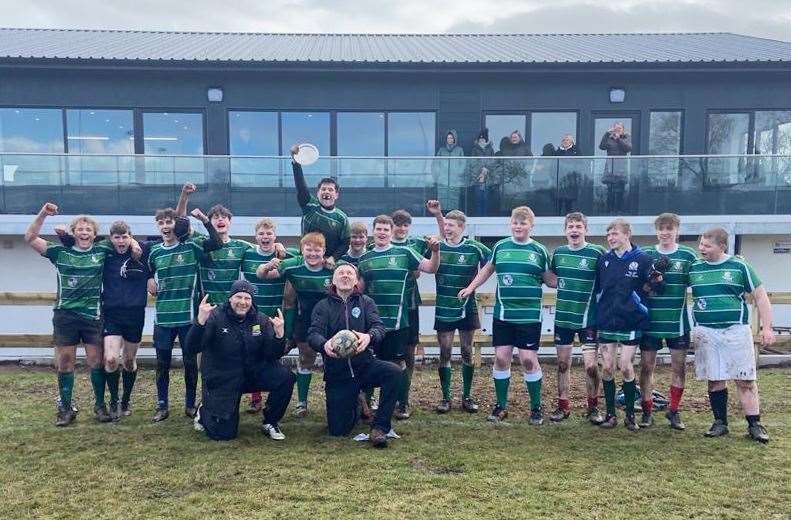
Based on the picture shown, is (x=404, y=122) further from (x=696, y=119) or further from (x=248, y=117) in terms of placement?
(x=696, y=119)

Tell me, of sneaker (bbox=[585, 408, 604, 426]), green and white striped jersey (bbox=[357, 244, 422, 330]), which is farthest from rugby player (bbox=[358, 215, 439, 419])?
sneaker (bbox=[585, 408, 604, 426])

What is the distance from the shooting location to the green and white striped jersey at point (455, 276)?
18.1ft

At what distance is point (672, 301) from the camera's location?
502 centimetres

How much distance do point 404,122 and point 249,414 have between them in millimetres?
8232

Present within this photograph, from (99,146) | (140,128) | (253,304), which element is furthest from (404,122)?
(253,304)

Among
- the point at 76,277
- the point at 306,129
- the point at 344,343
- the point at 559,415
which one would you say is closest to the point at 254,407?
the point at 344,343

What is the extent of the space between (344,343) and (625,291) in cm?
237

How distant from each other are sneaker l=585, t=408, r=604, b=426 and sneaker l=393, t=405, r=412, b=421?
164 cm

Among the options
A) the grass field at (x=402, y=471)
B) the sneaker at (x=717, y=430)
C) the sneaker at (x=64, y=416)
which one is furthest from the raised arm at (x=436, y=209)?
the sneaker at (x=64, y=416)

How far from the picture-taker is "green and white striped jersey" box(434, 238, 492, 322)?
217 inches

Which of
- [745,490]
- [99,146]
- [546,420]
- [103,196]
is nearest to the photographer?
[745,490]

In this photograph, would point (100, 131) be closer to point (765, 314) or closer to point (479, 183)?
point (479, 183)

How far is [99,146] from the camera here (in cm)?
1198

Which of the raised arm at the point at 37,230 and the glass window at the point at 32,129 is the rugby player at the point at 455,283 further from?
the glass window at the point at 32,129
